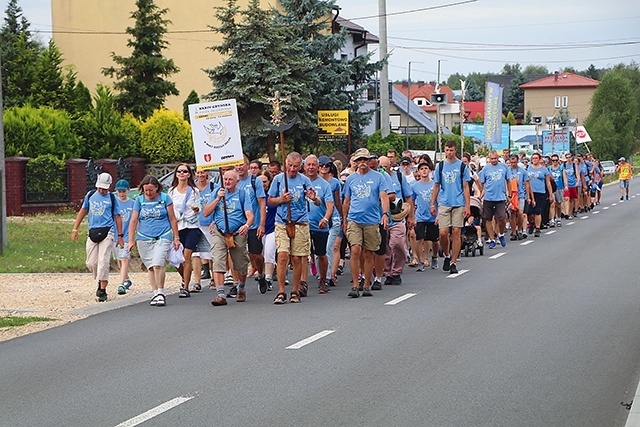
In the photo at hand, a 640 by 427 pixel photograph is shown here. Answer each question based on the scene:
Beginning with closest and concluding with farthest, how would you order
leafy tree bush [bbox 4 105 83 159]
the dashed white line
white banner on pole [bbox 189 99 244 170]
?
white banner on pole [bbox 189 99 244 170]
the dashed white line
leafy tree bush [bbox 4 105 83 159]

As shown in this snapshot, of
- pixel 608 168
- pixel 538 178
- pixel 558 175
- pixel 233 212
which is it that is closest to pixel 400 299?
pixel 233 212

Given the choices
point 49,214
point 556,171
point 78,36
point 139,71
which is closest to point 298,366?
point 556,171

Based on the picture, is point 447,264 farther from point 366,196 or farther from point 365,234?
point 366,196

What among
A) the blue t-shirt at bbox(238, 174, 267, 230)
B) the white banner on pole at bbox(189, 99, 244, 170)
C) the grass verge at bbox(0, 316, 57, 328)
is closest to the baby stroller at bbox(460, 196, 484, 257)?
the blue t-shirt at bbox(238, 174, 267, 230)

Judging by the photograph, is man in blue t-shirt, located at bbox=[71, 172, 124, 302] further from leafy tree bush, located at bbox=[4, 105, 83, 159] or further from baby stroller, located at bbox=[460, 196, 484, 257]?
leafy tree bush, located at bbox=[4, 105, 83, 159]

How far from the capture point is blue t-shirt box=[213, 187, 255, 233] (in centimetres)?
1408

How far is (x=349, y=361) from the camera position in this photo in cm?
952

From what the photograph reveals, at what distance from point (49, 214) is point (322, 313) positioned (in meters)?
21.2

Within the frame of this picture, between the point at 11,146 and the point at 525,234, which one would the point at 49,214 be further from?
the point at 525,234

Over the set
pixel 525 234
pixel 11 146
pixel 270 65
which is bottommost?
pixel 525 234

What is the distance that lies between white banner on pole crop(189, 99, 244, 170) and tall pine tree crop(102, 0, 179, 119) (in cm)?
3281

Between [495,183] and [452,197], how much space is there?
4.95m

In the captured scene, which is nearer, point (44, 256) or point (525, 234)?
point (44, 256)

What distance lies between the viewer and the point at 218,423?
24.0ft
